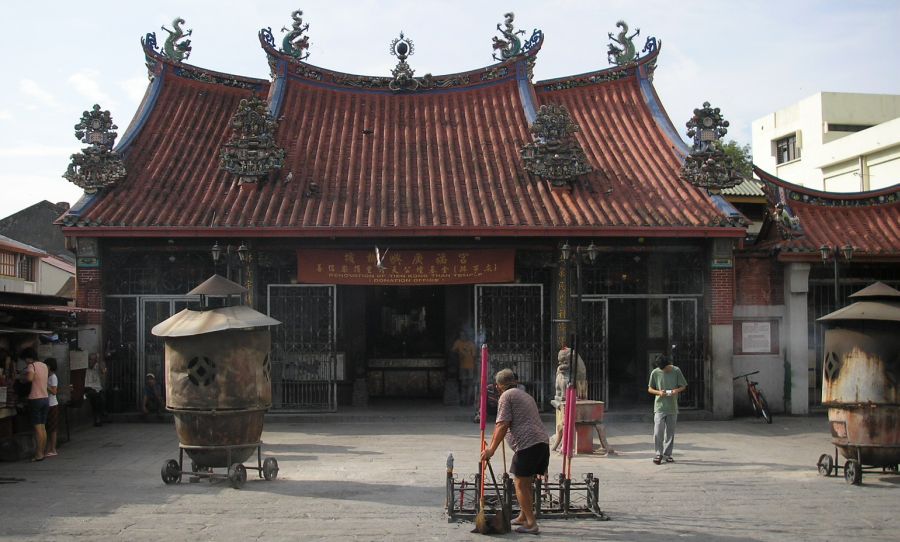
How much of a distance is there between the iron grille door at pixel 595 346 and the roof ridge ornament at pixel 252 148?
671 centimetres

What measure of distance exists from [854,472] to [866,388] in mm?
1002

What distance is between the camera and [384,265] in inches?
673

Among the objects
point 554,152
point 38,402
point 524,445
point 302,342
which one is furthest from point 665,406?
point 38,402

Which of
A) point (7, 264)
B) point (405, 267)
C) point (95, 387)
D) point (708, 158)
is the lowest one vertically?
point (95, 387)

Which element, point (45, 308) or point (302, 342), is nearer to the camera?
point (45, 308)

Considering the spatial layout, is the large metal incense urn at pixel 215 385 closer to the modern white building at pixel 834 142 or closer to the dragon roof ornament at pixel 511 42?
the dragon roof ornament at pixel 511 42

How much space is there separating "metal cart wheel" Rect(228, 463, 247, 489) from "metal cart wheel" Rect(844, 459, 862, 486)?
279 inches

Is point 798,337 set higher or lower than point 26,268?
lower

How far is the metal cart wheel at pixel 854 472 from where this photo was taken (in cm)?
1076

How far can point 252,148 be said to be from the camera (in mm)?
18141

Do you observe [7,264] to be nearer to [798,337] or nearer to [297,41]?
[297,41]

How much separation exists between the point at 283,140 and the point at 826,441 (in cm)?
1210

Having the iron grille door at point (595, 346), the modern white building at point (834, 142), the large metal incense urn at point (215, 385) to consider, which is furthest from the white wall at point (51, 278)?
the modern white building at point (834, 142)

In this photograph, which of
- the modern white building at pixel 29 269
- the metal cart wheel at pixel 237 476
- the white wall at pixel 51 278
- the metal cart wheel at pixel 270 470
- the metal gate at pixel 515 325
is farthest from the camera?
the white wall at pixel 51 278
